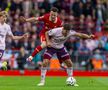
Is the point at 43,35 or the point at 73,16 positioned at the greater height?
the point at 73,16

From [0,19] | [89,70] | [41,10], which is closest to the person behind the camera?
[0,19]

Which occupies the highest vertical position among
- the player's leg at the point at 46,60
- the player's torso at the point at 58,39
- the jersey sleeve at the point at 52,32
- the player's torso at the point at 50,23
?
the player's torso at the point at 50,23

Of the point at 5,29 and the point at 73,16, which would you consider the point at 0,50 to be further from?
the point at 73,16

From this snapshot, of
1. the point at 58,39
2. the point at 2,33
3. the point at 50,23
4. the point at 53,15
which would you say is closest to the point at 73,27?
the point at 50,23

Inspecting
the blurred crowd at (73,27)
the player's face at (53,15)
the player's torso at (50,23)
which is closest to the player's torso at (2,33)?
the player's face at (53,15)

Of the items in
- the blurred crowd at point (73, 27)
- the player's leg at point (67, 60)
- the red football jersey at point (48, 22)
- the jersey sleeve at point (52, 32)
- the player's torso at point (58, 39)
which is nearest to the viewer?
the player's torso at point (58, 39)

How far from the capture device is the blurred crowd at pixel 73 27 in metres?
29.7

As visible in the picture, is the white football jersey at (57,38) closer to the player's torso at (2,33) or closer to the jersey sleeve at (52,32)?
the jersey sleeve at (52,32)

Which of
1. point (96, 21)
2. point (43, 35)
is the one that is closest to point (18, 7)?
point (96, 21)

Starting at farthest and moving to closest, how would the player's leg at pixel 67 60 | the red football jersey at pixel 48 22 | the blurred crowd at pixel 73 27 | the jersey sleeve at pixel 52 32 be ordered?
the blurred crowd at pixel 73 27
the red football jersey at pixel 48 22
the player's leg at pixel 67 60
the jersey sleeve at pixel 52 32

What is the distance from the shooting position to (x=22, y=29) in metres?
31.4

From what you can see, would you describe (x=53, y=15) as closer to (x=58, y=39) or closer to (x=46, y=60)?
(x=58, y=39)

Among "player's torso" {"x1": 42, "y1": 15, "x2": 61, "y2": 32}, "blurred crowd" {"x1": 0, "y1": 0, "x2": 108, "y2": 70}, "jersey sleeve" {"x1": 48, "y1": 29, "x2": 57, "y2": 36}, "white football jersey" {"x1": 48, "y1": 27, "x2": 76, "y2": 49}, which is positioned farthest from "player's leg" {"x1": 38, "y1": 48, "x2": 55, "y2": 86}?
"blurred crowd" {"x1": 0, "y1": 0, "x2": 108, "y2": 70}

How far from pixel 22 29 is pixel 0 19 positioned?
12375mm
